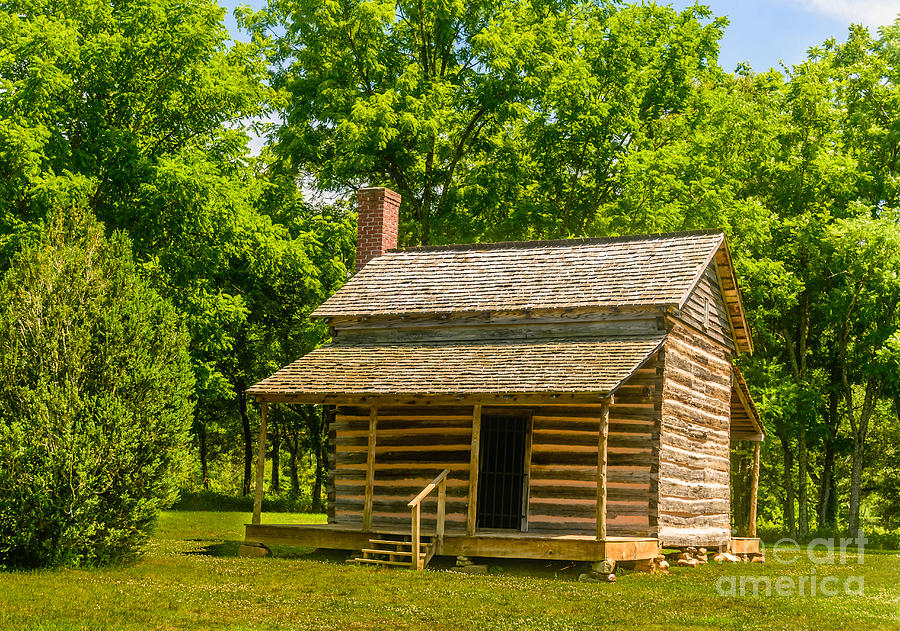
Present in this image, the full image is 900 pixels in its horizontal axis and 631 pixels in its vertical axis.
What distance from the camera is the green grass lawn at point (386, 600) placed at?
11141 millimetres

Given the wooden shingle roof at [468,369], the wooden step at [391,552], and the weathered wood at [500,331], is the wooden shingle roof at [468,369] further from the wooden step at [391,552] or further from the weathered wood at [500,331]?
the wooden step at [391,552]

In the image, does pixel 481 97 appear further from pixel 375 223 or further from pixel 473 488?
pixel 473 488

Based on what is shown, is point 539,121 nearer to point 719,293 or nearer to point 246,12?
point 246,12

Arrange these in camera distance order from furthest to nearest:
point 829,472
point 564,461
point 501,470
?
point 829,472 → point 501,470 → point 564,461

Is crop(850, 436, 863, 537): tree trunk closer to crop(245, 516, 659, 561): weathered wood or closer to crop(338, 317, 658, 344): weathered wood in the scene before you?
crop(338, 317, 658, 344): weathered wood

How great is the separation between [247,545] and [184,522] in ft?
27.0

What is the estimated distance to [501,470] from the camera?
20.1 metres

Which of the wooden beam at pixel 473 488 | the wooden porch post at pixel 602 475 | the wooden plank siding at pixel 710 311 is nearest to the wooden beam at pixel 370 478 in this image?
the wooden beam at pixel 473 488

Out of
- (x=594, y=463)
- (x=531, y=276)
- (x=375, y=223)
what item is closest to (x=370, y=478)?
(x=594, y=463)

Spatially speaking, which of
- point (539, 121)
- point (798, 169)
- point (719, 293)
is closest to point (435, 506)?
point (719, 293)

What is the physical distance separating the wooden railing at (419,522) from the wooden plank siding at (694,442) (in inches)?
167

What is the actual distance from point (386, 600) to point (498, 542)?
15.5 ft

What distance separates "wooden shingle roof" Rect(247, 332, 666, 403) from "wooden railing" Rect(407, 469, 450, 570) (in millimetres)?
1745

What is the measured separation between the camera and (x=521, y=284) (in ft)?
72.8
